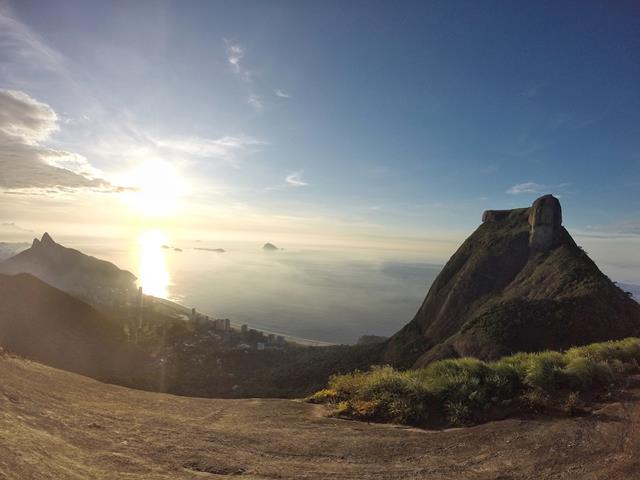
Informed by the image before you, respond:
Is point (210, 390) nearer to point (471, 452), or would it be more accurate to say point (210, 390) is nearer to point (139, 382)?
point (139, 382)

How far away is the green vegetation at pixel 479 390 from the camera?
856 cm

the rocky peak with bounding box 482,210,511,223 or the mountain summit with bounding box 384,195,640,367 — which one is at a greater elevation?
the rocky peak with bounding box 482,210,511,223

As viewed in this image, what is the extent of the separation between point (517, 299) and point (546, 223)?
1713 cm

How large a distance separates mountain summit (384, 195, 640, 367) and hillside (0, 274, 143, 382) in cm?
3795

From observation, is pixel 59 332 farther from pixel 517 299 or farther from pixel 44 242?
pixel 44 242

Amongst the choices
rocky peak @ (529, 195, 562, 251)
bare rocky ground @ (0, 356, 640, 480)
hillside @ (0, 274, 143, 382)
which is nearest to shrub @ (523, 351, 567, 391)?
bare rocky ground @ (0, 356, 640, 480)

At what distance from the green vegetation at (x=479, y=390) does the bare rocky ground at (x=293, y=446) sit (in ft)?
2.01

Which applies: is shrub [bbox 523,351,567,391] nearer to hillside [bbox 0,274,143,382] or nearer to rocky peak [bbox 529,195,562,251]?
rocky peak [bbox 529,195,562,251]

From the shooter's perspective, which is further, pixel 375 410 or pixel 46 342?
pixel 46 342

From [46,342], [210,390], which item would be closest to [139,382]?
[210,390]

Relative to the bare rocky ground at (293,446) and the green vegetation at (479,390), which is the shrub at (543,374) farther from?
the bare rocky ground at (293,446)

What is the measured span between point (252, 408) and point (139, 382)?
124 ft

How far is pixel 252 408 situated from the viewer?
10.6 metres

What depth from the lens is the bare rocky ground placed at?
580 cm
